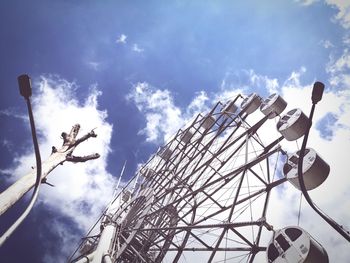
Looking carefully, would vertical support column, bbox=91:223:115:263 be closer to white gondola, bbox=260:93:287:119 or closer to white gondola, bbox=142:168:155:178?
white gondola, bbox=142:168:155:178

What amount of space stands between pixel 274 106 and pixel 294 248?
16.8 feet

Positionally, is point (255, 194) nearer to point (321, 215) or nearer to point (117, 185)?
point (321, 215)

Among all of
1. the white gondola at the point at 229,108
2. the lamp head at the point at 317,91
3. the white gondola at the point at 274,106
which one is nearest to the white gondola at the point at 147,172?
the white gondola at the point at 229,108

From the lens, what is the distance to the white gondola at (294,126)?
22.4 ft

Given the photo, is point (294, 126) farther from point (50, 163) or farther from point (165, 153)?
point (165, 153)

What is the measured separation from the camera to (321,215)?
11.2ft

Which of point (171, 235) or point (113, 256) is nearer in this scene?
Answer: point (113, 256)

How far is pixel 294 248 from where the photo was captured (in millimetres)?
4797

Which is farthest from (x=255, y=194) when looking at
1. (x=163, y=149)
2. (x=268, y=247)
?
(x=163, y=149)

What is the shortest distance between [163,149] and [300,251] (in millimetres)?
13644

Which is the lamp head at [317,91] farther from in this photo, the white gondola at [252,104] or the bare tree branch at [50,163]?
the white gondola at [252,104]

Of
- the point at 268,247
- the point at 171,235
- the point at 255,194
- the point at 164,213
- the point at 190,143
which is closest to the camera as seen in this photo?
the point at 268,247

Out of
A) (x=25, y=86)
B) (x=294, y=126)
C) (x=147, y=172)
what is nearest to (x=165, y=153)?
(x=147, y=172)

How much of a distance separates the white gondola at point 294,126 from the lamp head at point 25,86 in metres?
6.19
